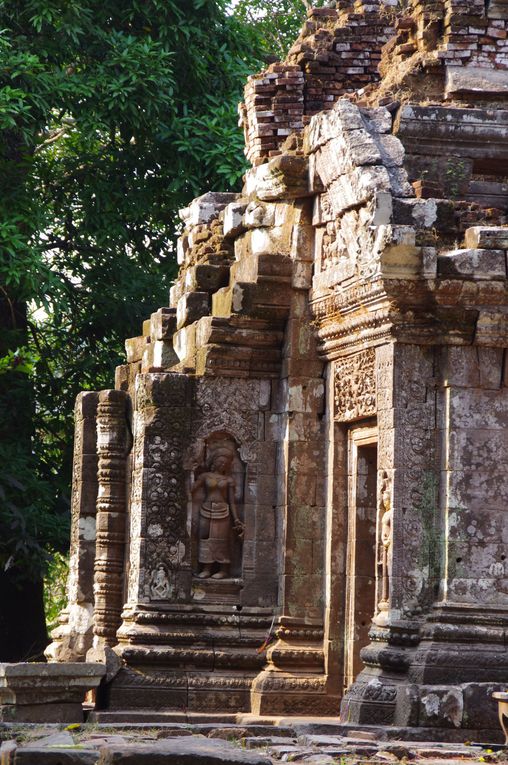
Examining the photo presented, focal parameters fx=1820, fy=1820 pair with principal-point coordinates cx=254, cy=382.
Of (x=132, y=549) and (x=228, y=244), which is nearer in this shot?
(x=132, y=549)

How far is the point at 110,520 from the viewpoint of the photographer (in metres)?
17.0

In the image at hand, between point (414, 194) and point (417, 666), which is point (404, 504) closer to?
point (417, 666)

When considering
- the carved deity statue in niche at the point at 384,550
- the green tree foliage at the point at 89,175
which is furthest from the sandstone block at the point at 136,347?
the carved deity statue in niche at the point at 384,550

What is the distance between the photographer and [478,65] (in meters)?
15.1

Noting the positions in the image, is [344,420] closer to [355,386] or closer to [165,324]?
[355,386]

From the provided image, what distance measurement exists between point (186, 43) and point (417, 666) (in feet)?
43.2

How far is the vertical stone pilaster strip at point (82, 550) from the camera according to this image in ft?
57.9

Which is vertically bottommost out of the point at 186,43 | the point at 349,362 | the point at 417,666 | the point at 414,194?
the point at 417,666

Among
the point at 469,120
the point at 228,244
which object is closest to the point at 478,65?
the point at 469,120

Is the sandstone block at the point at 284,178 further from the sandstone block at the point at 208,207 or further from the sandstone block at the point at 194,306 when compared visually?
the sandstone block at the point at 208,207

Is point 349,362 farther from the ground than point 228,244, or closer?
closer

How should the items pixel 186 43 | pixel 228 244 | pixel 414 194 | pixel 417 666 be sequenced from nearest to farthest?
1. pixel 417 666
2. pixel 414 194
3. pixel 228 244
4. pixel 186 43

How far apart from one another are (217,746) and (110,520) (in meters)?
6.39

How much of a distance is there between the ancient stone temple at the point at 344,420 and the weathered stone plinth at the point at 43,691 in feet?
2.34
